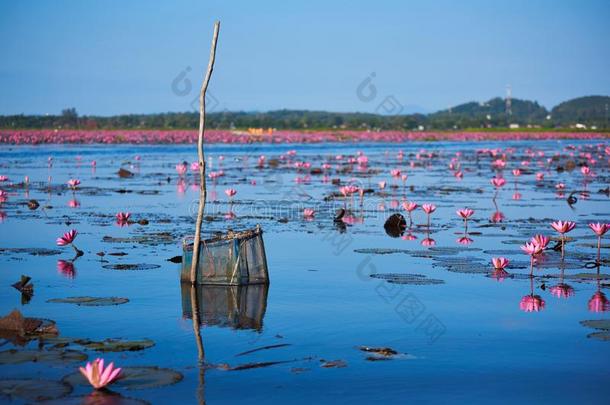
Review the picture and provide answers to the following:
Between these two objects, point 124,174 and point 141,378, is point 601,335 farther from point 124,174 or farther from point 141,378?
point 124,174

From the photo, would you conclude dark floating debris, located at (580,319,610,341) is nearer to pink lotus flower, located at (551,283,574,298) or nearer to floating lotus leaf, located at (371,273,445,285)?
pink lotus flower, located at (551,283,574,298)

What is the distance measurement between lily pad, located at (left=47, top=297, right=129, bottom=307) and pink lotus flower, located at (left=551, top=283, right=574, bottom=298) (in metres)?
4.97

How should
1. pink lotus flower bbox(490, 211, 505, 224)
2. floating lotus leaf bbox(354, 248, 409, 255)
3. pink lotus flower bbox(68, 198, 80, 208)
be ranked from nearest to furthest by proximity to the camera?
floating lotus leaf bbox(354, 248, 409, 255) → pink lotus flower bbox(490, 211, 505, 224) → pink lotus flower bbox(68, 198, 80, 208)

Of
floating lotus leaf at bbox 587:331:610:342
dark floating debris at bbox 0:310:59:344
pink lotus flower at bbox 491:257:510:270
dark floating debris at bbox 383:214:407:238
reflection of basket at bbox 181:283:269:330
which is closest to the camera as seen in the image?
dark floating debris at bbox 0:310:59:344

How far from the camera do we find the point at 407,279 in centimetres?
1046

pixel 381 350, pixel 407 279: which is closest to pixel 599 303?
pixel 407 279

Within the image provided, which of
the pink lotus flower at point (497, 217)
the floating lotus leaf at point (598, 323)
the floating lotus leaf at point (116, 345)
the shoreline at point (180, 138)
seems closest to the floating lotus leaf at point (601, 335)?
the floating lotus leaf at point (598, 323)

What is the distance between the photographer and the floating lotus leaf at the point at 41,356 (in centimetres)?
682

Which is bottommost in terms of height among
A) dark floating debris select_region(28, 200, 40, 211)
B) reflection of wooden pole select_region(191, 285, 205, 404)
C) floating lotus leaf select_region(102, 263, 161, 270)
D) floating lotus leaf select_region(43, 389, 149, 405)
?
reflection of wooden pole select_region(191, 285, 205, 404)

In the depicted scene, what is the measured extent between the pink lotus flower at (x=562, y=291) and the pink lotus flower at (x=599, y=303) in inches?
11.5

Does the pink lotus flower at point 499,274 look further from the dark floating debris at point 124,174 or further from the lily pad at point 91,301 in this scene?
the dark floating debris at point 124,174

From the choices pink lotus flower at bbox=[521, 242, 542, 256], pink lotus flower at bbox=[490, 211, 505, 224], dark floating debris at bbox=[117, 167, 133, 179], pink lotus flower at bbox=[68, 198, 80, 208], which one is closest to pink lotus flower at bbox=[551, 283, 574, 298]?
pink lotus flower at bbox=[521, 242, 542, 256]

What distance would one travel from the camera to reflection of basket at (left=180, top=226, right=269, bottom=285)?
1002cm

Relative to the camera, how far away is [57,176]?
1110 inches
